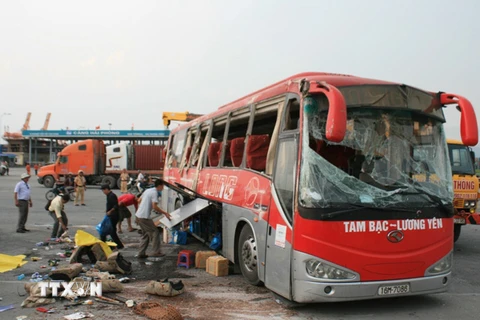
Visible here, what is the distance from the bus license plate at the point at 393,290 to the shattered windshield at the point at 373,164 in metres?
1.02

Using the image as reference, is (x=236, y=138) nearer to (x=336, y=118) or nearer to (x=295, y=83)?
→ (x=295, y=83)

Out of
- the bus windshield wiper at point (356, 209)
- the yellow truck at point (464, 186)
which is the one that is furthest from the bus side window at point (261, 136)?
the yellow truck at point (464, 186)

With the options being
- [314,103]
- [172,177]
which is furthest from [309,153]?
[172,177]

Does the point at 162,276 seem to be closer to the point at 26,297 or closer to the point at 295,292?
the point at 26,297

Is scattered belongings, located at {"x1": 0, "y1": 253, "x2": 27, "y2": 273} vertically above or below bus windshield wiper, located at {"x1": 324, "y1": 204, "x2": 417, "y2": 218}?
below

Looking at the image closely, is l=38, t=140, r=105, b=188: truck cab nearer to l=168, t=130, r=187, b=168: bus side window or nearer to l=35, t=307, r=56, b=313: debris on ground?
l=168, t=130, r=187, b=168: bus side window

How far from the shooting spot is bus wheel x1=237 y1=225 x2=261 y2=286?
673 cm

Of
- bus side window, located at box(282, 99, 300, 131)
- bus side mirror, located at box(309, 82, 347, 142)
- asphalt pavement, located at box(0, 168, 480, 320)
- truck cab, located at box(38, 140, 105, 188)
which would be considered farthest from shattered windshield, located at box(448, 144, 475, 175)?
truck cab, located at box(38, 140, 105, 188)

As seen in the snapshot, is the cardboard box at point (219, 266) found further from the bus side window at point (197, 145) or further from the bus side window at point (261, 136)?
the bus side window at point (197, 145)

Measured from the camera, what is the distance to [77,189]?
21094 mm

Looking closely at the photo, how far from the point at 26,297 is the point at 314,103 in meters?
4.96

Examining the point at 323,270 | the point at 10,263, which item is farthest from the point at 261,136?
the point at 10,263

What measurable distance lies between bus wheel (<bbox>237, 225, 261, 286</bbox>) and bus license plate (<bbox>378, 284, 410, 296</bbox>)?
1.94 m

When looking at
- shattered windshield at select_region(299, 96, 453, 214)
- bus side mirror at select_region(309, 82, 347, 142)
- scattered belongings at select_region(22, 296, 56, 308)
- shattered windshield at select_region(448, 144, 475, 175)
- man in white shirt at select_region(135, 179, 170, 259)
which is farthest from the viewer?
shattered windshield at select_region(448, 144, 475, 175)
